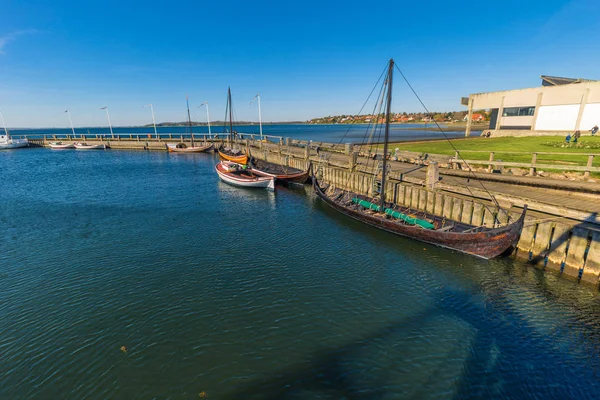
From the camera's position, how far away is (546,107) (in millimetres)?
48719

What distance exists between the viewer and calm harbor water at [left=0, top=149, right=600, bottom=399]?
31.5 feet

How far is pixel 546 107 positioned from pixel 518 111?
489cm

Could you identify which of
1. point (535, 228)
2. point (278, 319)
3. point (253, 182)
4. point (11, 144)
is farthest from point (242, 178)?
point (11, 144)

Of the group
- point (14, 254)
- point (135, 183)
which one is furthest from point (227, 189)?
point (14, 254)

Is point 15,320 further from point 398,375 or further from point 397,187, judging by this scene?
point 397,187

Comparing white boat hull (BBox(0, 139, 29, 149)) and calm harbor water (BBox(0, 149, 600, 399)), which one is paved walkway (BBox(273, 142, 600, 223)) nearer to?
calm harbor water (BBox(0, 149, 600, 399))

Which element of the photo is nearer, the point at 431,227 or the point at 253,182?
the point at 431,227

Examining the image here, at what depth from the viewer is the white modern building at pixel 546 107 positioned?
4378cm

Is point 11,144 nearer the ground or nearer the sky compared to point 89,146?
nearer the sky

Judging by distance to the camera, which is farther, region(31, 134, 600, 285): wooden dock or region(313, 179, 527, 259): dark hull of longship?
region(313, 179, 527, 259): dark hull of longship

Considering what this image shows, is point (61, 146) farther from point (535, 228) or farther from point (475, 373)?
point (535, 228)

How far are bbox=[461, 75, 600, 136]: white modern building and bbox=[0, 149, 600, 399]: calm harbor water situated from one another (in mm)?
47230

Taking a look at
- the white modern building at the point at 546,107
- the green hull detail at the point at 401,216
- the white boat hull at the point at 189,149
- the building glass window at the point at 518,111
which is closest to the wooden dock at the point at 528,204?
the green hull detail at the point at 401,216

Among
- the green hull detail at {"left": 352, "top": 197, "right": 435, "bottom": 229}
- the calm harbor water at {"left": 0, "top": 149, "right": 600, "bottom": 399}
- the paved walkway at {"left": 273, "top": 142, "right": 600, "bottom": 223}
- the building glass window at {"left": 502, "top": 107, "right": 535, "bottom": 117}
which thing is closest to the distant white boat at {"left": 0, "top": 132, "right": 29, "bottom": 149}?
the calm harbor water at {"left": 0, "top": 149, "right": 600, "bottom": 399}
